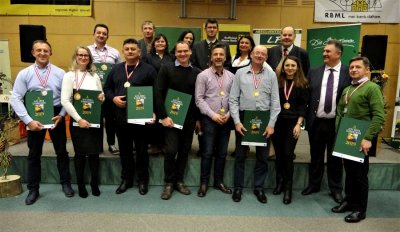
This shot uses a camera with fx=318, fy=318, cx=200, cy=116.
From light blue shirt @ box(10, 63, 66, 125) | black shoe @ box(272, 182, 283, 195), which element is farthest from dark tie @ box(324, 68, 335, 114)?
light blue shirt @ box(10, 63, 66, 125)

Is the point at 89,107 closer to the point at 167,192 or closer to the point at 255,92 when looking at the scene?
the point at 167,192

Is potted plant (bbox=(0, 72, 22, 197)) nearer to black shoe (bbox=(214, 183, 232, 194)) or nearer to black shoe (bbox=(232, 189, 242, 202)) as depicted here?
black shoe (bbox=(214, 183, 232, 194))

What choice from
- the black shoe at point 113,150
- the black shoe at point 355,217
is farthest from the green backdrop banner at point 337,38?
the black shoe at point 113,150

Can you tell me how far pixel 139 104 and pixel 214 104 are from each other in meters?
0.73

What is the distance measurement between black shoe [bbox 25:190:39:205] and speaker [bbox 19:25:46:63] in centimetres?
242

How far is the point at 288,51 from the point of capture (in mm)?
3545

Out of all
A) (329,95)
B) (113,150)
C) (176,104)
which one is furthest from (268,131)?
(113,150)

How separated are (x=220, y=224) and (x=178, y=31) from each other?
12.2ft

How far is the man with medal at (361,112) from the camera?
2.62 metres

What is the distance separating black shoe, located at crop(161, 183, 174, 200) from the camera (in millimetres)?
3229

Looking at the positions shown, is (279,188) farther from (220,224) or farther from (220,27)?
(220,27)

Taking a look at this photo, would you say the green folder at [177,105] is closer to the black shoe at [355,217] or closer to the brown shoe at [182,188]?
the brown shoe at [182,188]

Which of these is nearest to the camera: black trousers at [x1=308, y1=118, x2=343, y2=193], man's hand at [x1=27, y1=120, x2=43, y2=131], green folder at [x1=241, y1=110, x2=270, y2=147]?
man's hand at [x1=27, y1=120, x2=43, y2=131]

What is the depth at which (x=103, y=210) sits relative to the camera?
2.97 meters
